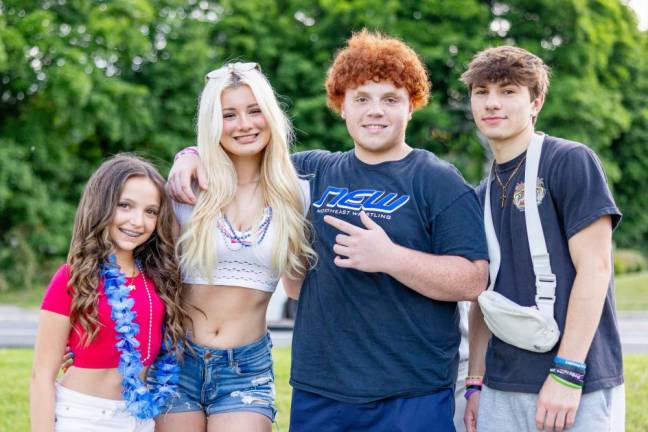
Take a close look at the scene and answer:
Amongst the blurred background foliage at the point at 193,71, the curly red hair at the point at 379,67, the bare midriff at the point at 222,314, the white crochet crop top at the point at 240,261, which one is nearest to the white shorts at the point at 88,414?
the bare midriff at the point at 222,314

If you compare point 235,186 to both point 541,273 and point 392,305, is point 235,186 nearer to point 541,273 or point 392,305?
point 392,305

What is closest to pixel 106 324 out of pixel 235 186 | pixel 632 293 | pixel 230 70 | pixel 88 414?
pixel 88 414

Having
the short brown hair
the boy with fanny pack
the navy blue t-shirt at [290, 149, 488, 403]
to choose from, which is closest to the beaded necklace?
the navy blue t-shirt at [290, 149, 488, 403]

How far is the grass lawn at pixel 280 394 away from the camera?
4.76 m

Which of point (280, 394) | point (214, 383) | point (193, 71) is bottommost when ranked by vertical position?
point (280, 394)

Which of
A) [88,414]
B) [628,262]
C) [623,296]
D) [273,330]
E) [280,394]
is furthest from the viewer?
[628,262]

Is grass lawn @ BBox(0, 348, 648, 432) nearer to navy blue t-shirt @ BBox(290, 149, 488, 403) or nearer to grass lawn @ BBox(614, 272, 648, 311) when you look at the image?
navy blue t-shirt @ BBox(290, 149, 488, 403)

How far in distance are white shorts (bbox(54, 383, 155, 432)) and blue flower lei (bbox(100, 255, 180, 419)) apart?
47 millimetres

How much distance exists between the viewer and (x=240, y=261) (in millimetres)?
3195

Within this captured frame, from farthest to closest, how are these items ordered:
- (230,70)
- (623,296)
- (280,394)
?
(623,296) → (280,394) → (230,70)

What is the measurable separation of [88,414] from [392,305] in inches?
49.3

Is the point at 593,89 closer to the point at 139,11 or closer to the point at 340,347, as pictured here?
the point at 139,11

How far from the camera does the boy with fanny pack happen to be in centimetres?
263

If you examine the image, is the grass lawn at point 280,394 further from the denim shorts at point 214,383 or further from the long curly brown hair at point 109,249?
the long curly brown hair at point 109,249
